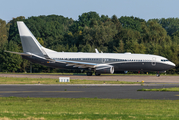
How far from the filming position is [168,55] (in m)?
70.8

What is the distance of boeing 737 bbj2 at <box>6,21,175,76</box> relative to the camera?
56219mm

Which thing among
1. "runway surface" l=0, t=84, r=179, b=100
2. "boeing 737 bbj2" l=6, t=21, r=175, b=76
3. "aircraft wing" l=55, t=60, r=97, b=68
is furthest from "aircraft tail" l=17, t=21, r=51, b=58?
"runway surface" l=0, t=84, r=179, b=100

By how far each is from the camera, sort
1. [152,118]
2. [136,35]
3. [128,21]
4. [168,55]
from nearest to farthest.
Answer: [152,118], [168,55], [136,35], [128,21]

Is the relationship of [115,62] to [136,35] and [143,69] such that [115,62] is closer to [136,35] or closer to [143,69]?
[143,69]

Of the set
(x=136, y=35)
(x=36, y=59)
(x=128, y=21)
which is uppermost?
(x=128, y=21)

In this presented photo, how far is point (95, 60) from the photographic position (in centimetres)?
5853

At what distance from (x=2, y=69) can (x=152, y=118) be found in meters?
72.6

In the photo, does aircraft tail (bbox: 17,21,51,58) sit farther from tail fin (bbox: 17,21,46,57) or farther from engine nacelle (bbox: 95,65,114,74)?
engine nacelle (bbox: 95,65,114,74)

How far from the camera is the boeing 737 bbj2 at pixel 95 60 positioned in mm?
56219

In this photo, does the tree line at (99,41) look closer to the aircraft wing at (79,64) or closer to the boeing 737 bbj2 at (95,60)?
the boeing 737 bbj2 at (95,60)

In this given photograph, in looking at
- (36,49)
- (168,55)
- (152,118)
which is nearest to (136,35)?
(168,55)

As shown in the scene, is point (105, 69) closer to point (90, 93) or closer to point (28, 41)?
point (28, 41)

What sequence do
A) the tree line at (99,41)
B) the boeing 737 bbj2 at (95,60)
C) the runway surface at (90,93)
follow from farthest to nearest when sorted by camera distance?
1. the tree line at (99,41)
2. the boeing 737 bbj2 at (95,60)
3. the runway surface at (90,93)

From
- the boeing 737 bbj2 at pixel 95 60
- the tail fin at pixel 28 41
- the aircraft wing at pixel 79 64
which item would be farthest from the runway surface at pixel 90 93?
the tail fin at pixel 28 41
